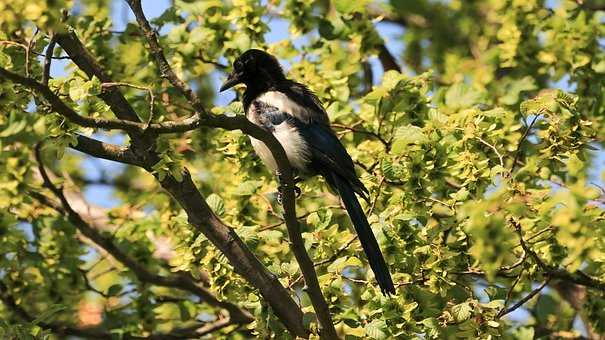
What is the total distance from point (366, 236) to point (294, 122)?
57.6 inches

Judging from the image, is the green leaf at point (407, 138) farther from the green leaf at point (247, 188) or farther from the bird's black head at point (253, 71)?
the bird's black head at point (253, 71)

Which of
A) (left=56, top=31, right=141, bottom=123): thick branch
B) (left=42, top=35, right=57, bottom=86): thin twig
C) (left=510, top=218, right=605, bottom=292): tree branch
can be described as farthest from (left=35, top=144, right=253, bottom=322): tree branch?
(left=42, top=35, right=57, bottom=86): thin twig

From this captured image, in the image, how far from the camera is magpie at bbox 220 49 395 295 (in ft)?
19.7

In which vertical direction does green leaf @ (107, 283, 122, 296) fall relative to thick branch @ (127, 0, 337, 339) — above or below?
above

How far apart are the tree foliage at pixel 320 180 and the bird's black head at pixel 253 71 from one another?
8 cm

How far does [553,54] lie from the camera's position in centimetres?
723

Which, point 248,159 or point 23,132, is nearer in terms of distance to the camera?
point 23,132

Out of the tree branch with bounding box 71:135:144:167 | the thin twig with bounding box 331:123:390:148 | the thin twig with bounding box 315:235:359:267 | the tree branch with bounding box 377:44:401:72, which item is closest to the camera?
the tree branch with bounding box 71:135:144:167

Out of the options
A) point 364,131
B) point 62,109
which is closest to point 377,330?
point 364,131

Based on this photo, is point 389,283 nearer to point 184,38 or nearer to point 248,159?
point 248,159

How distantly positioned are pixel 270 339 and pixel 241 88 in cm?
255

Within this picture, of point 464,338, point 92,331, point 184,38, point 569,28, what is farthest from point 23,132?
point 569,28

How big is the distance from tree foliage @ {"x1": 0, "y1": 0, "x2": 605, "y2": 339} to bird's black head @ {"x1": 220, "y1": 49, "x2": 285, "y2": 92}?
8cm

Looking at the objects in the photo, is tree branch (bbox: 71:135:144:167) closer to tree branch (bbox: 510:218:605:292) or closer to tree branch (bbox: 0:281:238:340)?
tree branch (bbox: 510:218:605:292)
